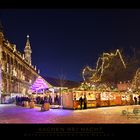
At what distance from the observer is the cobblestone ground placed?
7.32 meters

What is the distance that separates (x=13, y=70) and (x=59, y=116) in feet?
5.70

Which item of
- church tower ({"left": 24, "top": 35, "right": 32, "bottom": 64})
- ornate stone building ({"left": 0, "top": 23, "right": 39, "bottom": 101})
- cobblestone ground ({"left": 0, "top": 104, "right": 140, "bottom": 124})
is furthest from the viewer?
ornate stone building ({"left": 0, "top": 23, "right": 39, "bottom": 101})

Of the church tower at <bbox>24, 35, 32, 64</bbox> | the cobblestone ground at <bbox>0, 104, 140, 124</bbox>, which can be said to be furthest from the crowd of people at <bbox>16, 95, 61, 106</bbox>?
the church tower at <bbox>24, 35, 32, 64</bbox>

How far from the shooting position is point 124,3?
747 centimetres

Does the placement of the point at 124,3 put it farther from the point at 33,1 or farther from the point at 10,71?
the point at 10,71

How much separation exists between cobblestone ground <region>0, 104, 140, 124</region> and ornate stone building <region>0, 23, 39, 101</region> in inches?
17.2

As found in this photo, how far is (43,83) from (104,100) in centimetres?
219

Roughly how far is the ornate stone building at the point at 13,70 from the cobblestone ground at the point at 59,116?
0.44 m

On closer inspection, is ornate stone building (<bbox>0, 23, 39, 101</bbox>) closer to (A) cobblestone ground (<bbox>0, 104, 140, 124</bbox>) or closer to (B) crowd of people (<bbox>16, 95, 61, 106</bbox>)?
(B) crowd of people (<bbox>16, 95, 61, 106</bbox>)

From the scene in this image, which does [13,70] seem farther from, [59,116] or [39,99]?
[59,116]

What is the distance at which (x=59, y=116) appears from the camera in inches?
294

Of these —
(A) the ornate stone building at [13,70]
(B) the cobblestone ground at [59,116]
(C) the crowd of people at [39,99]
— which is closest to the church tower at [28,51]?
(A) the ornate stone building at [13,70]

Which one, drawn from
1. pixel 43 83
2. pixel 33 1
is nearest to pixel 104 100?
pixel 43 83

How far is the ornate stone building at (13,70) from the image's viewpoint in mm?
7977
